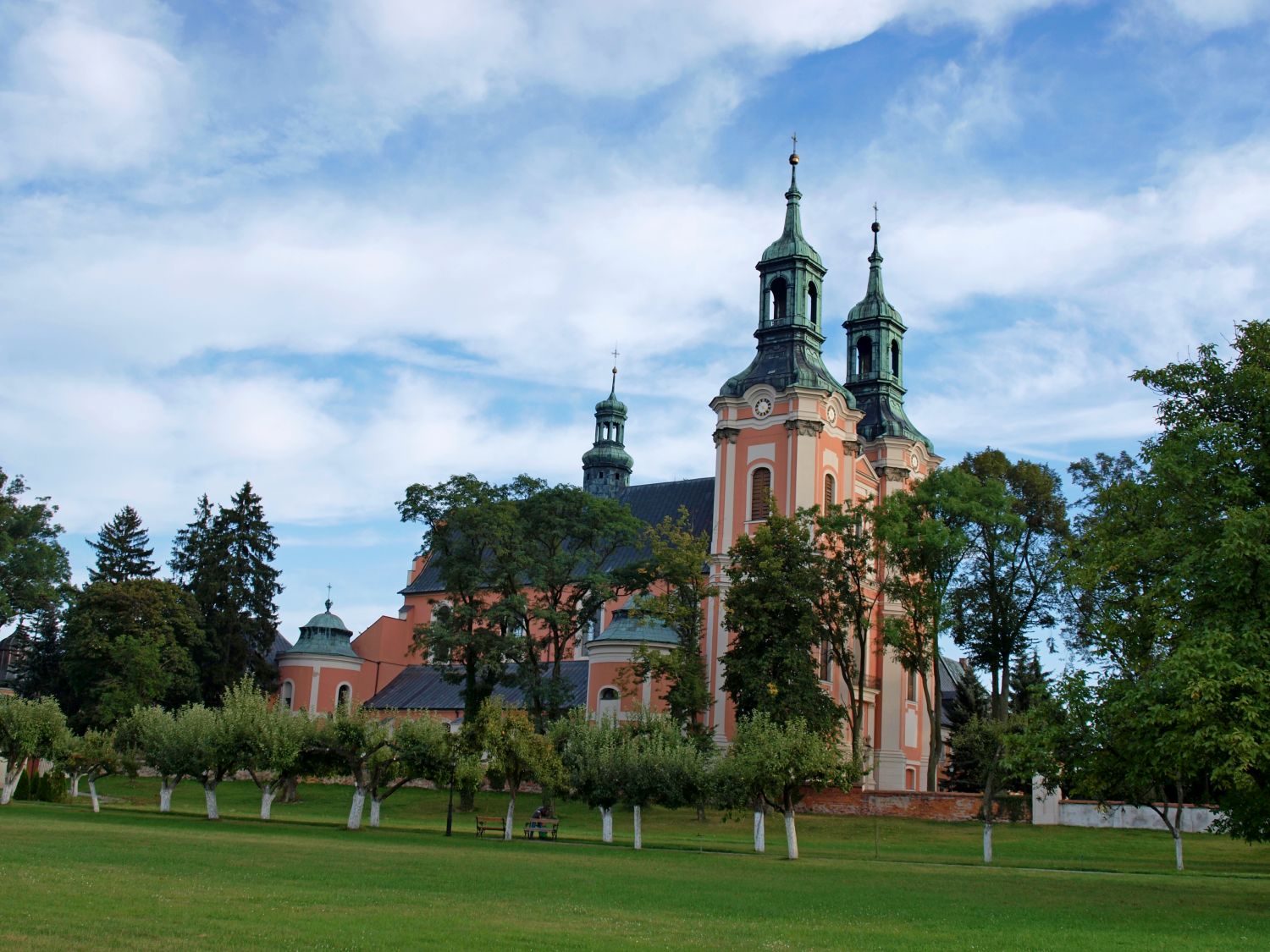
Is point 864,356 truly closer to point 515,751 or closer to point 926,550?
point 926,550

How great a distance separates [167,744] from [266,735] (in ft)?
13.2

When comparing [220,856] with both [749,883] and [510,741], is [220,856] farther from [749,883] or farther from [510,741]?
[510,741]

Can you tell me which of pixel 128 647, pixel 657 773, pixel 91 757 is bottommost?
pixel 91 757

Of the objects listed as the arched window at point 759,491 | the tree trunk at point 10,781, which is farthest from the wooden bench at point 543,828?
the arched window at point 759,491

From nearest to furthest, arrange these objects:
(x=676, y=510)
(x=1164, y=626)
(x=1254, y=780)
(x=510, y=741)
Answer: (x=1254, y=780), (x=1164, y=626), (x=510, y=741), (x=676, y=510)

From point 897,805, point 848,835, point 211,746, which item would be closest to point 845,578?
point 897,805

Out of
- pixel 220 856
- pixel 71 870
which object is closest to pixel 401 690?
pixel 220 856

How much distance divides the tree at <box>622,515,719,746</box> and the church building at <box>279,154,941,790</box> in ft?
3.99

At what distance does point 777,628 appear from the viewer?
1802 inches

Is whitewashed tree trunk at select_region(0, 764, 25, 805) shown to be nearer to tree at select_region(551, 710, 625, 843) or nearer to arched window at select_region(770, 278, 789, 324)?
tree at select_region(551, 710, 625, 843)

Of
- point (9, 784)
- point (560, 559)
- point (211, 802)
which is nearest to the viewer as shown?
point (211, 802)

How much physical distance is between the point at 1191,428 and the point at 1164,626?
372 cm

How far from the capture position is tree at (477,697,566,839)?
36.9 meters

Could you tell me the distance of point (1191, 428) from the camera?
23469 millimetres
